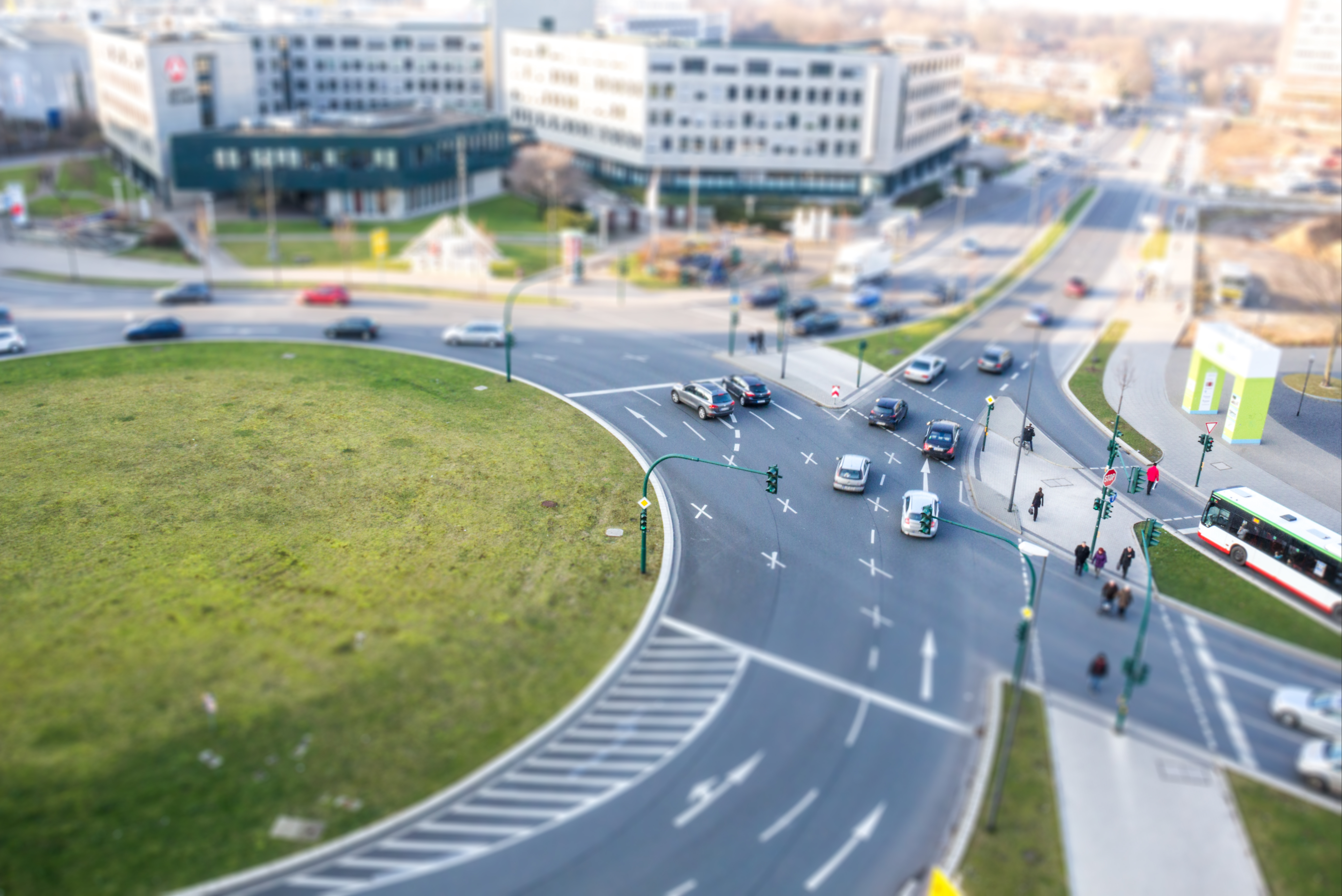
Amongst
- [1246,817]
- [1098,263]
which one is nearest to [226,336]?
[1246,817]

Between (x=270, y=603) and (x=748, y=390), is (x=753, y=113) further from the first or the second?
(x=270, y=603)

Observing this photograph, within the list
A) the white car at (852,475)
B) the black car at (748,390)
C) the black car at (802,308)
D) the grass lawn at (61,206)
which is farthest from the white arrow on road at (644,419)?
the grass lawn at (61,206)

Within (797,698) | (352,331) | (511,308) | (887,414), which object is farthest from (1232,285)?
(797,698)

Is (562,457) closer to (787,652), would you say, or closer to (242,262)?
(787,652)

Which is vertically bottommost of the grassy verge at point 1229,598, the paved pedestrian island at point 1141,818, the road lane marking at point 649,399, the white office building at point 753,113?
the paved pedestrian island at point 1141,818

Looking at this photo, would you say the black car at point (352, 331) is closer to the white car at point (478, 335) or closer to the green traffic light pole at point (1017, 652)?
the white car at point (478, 335)

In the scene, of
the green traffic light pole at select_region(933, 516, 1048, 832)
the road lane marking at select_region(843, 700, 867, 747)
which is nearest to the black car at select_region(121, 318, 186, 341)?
the green traffic light pole at select_region(933, 516, 1048, 832)
